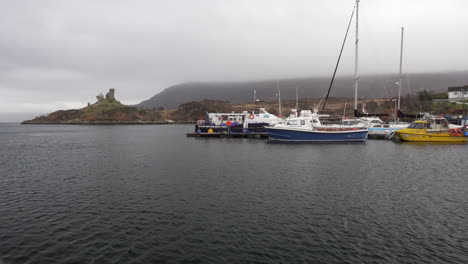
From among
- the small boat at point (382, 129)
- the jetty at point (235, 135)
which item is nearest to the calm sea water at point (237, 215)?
the small boat at point (382, 129)

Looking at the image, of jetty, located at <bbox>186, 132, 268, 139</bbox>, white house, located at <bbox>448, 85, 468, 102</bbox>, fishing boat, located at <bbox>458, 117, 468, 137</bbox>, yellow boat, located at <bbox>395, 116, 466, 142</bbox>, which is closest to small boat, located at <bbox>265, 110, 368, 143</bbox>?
yellow boat, located at <bbox>395, 116, 466, 142</bbox>

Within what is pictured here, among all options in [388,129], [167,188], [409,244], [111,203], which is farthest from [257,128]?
[409,244]

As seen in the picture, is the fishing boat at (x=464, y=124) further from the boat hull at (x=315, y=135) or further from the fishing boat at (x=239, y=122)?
the fishing boat at (x=239, y=122)

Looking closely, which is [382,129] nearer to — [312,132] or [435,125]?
[435,125]

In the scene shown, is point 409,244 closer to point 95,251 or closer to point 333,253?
point 333,253

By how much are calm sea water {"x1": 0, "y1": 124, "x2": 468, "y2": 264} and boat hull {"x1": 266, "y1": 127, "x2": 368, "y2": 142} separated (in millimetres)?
21045

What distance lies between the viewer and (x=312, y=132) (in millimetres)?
48094

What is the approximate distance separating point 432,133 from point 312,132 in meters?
21.1

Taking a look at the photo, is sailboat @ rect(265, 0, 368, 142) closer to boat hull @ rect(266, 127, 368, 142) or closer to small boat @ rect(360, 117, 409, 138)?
boat hull @ rect(266, 127, 368, 142)

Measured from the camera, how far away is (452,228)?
41.4 feet

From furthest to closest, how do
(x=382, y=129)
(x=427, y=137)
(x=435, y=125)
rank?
(x=382, y=129)
(x=435, y=125)
(x=427, y=137)

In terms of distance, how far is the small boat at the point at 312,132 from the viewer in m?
48.5

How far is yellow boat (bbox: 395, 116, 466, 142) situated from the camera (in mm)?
46750

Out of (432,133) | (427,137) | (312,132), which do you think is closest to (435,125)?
(432,133)
